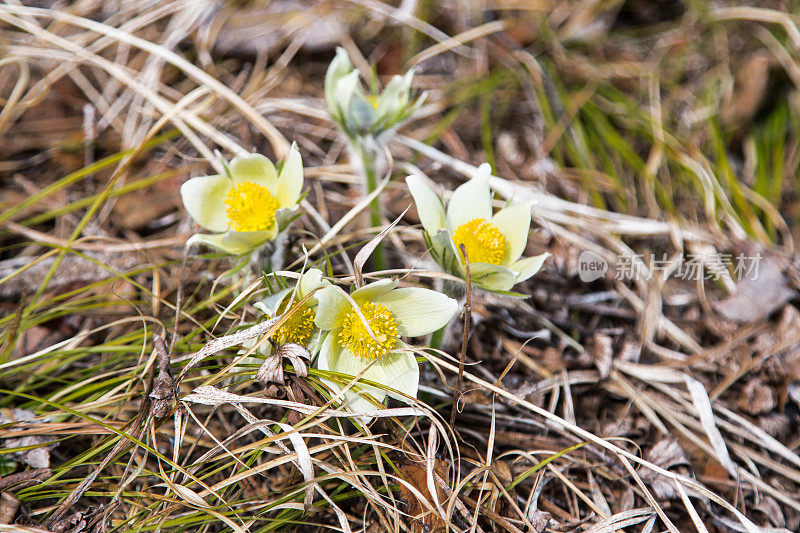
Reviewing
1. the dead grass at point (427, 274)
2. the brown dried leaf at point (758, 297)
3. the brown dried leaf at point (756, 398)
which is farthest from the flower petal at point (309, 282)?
the brown dried leaf at point (758, 297)

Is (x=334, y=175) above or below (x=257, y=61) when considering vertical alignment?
below

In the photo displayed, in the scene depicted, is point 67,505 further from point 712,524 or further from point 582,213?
point 582,213

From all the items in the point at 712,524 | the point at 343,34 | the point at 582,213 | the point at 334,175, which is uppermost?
the point at 343,34

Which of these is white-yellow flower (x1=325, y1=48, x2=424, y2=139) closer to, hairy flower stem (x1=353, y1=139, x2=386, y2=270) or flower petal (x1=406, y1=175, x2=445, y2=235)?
hairy flower stem (x1=353, y1=139, x2=386, y2=270)

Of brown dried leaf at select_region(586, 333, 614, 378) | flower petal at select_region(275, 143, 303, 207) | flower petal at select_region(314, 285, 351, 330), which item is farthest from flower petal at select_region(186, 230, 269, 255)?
brown dried leaf at select_region(586, 333, 614, 378)

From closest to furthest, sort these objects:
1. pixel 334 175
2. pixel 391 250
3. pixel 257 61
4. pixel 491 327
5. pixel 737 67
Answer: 1. pixel 491 327
2. pixel 391 250
3. pixel 334 175
4. pixel 257 61
5. pixel 737 67

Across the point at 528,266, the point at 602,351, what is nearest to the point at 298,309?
the point at 528,266

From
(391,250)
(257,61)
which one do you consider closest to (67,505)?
(391,250)

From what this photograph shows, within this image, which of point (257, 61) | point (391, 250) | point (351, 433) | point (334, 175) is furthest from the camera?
point (257, 61)
